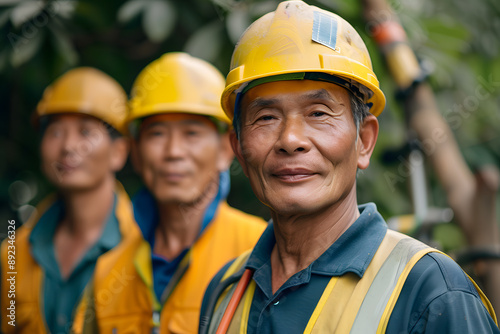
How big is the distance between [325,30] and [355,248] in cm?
68

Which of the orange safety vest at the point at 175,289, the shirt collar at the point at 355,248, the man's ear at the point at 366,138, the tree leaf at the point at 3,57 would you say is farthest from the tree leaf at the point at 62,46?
the shirt collar at the point at 355,248

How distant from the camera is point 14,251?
4152 mm

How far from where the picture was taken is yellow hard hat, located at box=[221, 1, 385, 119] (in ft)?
6.03

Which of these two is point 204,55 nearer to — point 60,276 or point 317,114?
point 60,276

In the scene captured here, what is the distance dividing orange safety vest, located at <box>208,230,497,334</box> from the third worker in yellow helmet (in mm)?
1433

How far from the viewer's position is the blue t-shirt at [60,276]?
381 centimetres

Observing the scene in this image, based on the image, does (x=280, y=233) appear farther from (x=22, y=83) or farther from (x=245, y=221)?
(x=22, y=83)

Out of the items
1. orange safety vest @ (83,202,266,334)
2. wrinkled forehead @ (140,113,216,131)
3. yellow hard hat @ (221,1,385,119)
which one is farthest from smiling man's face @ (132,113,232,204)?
yellow hard hat @ (221,1,385,119)

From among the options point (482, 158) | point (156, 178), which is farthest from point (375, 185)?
point (156, 178)

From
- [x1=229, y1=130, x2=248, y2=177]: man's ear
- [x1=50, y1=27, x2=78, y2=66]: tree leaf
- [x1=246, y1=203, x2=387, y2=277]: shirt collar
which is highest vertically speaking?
[x1=229, y1=130, x2=248, y2=177]: man's ear

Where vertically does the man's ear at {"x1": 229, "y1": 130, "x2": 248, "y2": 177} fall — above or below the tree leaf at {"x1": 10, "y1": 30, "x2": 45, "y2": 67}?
above

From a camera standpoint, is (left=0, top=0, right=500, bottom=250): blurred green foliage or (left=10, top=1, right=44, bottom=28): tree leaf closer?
(left=10, top=1, right=44, bottom=28): tree leaf

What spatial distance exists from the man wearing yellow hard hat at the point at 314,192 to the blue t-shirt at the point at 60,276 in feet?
6.65

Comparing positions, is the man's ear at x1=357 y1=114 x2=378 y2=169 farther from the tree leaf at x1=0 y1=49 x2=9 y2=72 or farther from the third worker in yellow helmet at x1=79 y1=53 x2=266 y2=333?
the tree leaf at x1=0 y1=49 x2=9 y2=72
